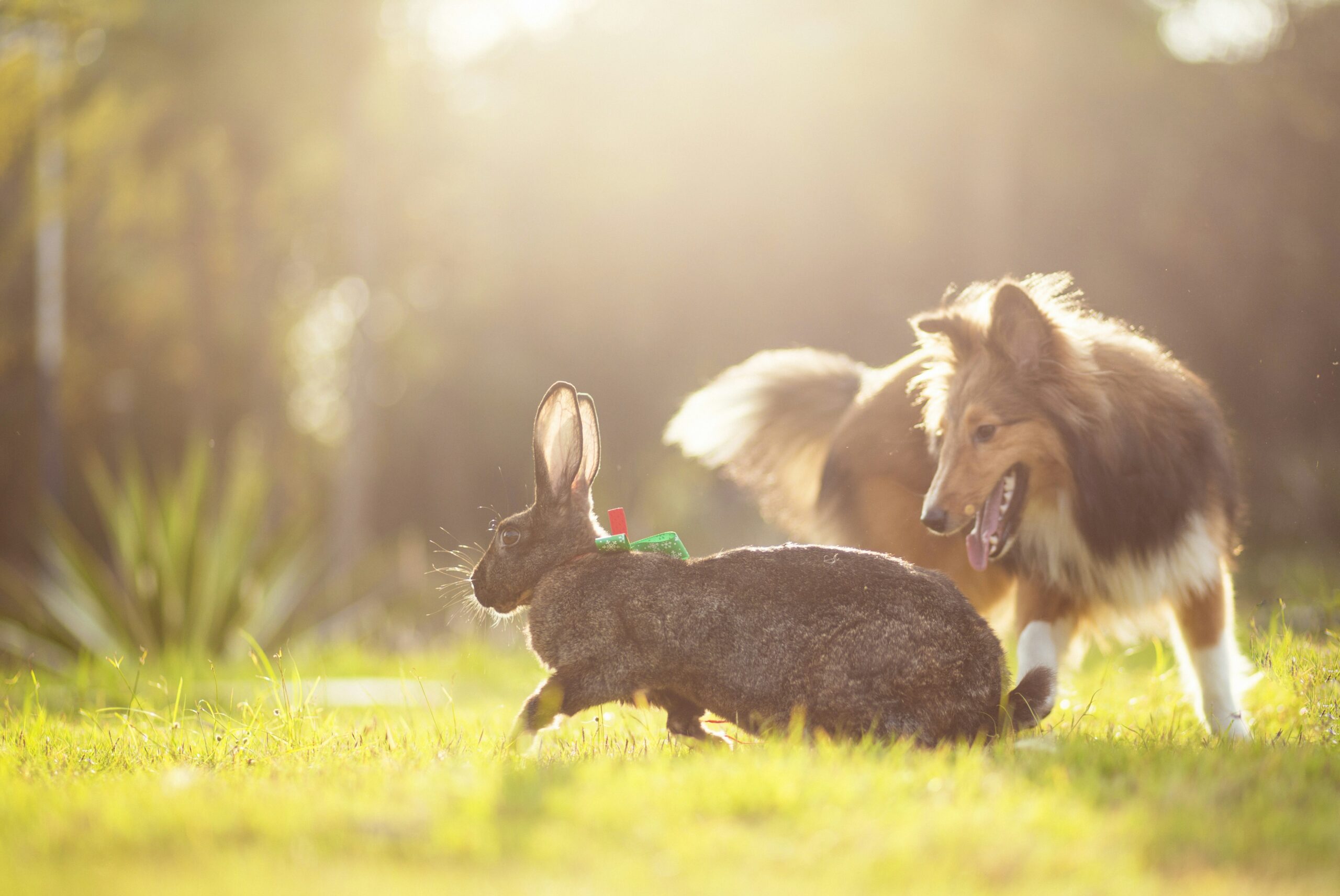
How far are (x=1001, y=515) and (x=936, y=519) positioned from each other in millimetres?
476

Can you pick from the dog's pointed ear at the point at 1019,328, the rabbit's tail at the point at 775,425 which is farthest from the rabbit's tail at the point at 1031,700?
the rabbit's tail at the point at 775,425

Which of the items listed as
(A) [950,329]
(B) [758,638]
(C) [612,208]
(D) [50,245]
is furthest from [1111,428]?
(D) [50,245]

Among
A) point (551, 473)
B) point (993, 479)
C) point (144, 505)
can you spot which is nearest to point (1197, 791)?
point (993, 479)

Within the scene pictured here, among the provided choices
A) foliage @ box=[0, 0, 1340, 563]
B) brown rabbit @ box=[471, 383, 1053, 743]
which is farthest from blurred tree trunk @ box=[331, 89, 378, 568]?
brown rabbit @ box=[471, 383, 1053, 743]

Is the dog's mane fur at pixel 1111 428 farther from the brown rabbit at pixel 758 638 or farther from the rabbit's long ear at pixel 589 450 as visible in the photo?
the rabbit's long ear at pixel 589 450

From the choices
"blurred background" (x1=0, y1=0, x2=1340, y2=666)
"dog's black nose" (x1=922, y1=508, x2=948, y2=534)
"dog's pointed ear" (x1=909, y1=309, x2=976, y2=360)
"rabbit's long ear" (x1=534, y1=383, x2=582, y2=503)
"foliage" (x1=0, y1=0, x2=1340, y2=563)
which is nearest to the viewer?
"rabbit's long ear" (x1=534, y1=383, x2=582, y2=503)

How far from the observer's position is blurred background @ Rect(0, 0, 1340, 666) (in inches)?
381

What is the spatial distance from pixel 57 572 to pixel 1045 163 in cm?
1221

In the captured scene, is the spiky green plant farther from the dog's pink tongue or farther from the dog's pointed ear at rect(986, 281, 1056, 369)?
the dog's pointed ear at rect(986, 281, 1056, 369)

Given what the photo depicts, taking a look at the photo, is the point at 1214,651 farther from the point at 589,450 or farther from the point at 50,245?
the point at 50,245

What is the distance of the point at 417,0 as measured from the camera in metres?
17.7

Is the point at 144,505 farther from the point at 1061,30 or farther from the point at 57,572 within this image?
the point at 1061,30

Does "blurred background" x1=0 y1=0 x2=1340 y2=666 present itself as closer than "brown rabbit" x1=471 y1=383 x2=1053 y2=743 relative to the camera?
No

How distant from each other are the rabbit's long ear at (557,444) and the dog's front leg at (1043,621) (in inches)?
81.3
